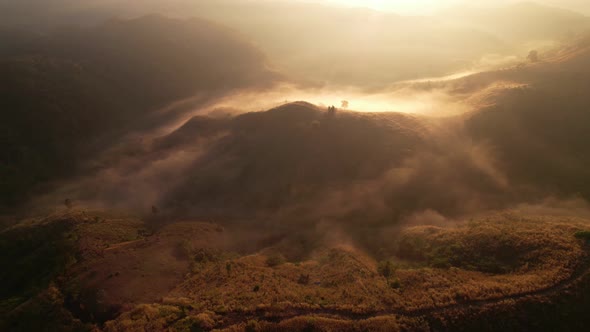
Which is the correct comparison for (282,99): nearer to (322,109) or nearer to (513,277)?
(322,109)

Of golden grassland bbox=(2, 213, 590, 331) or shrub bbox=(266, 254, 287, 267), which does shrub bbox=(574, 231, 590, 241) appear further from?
shrub bbox=(266, 254, 287, 267)

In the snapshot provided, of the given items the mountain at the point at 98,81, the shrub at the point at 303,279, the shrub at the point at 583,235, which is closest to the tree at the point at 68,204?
the mountain at the point at 98,81

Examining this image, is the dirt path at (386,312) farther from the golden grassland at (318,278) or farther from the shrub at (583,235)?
the shrub at (583,235)

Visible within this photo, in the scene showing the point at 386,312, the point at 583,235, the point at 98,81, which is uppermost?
the point at 98,81

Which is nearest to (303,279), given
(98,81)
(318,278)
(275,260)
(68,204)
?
(318,278)

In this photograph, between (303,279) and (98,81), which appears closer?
(303,279)

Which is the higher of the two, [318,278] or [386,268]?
[386,268]

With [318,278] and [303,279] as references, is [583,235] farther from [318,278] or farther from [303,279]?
[303,279]

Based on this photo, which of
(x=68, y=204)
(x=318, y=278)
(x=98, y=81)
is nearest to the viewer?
(x=318, y=278)

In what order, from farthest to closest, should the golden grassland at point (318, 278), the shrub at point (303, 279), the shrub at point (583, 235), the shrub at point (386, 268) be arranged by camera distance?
the shrub at point (386, 268)
the shrub at point (583, 235)
the shrub at point (303, 279)
the golden grassland at point (318, 278)
